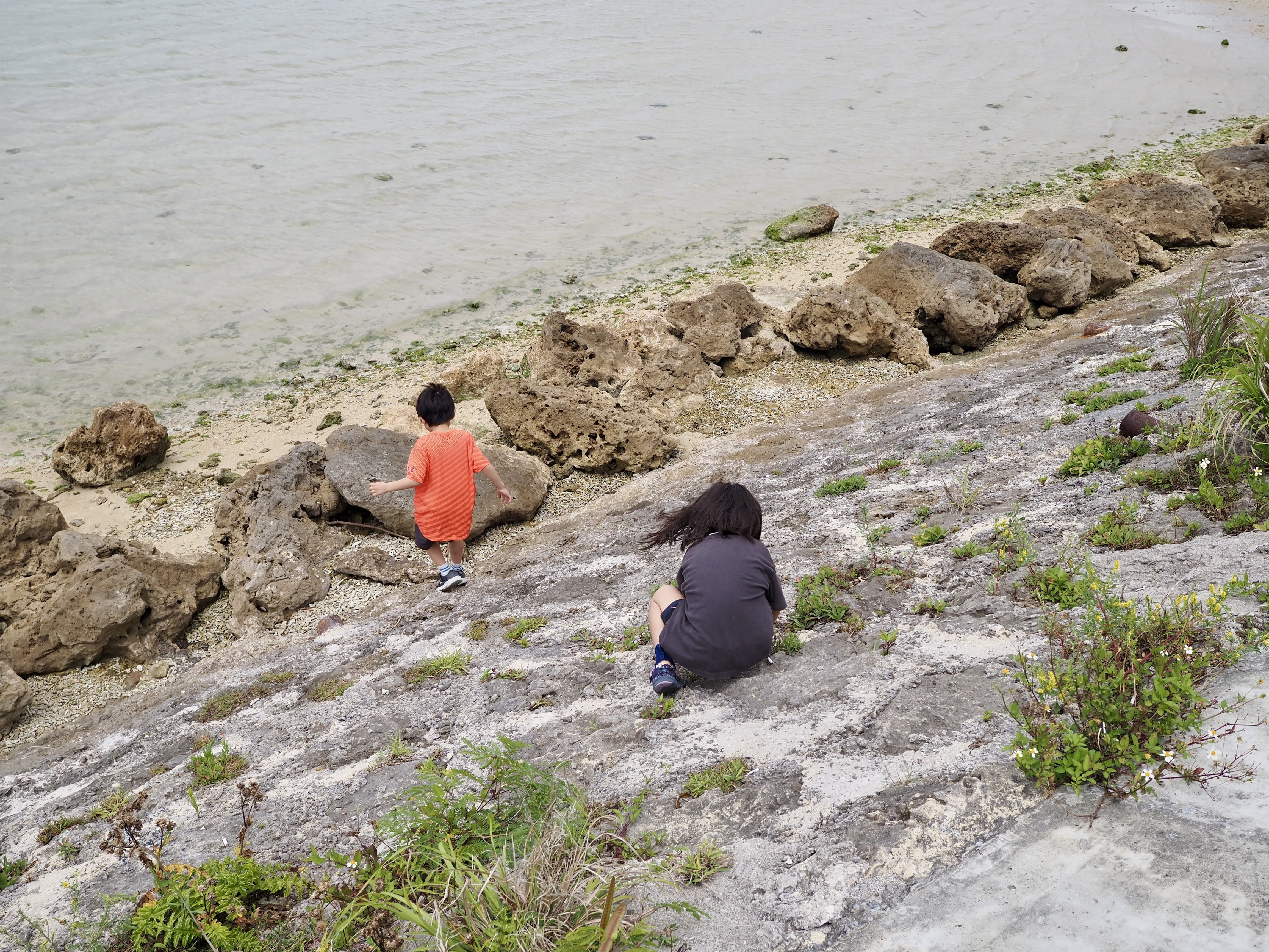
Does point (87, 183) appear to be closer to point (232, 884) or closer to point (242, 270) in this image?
point (242, 270)

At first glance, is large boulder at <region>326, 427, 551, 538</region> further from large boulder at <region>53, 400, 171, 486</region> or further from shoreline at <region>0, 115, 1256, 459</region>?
shoreline at <region>0, 115, 1256, 459</region>

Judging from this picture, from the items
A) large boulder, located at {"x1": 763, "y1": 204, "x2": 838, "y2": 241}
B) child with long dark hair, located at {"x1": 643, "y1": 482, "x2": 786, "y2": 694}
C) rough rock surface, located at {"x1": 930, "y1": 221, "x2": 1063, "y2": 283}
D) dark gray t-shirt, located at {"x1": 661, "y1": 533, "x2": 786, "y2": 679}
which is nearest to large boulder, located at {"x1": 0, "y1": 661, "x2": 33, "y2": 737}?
child with long dark hair, located at {"x1": 643, "y1": 482, "x2": 786, "y2": 694}

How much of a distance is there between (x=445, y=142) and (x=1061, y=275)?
15.4m

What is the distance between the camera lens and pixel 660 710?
4199mm

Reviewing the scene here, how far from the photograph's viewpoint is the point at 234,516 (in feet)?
26.1

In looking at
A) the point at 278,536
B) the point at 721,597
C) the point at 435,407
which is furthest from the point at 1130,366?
the point at 278,536

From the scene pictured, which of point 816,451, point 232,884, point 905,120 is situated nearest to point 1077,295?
point 816,451

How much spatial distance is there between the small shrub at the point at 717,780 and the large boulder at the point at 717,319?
25.1 feet

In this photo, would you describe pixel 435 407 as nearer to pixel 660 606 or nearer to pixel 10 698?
pixel 660 606

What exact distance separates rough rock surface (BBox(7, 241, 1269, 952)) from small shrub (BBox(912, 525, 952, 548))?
0.09 m

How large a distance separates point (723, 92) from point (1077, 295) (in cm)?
1638

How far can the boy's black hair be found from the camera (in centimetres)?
633

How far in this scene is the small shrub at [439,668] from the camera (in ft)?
16.7

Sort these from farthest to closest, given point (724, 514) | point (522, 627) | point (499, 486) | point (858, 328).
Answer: point (858, 328), point (499, 486), point (522, 627), point (724, 514)
